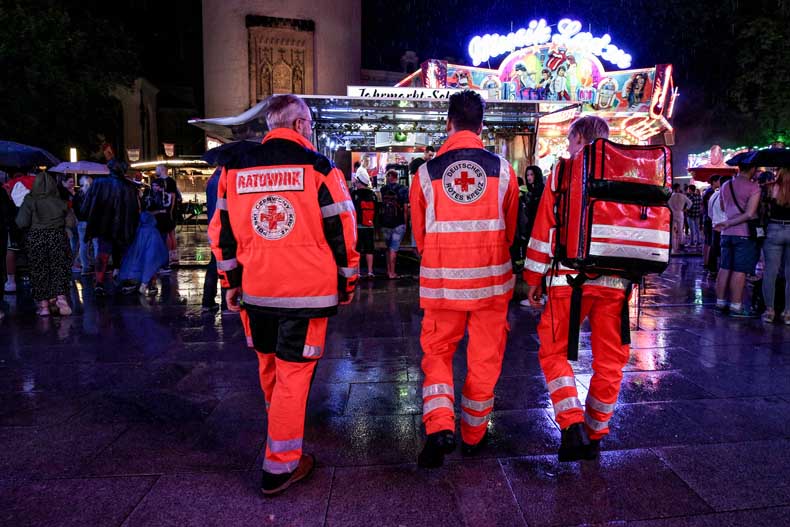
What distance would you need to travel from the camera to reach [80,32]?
18.2 meters

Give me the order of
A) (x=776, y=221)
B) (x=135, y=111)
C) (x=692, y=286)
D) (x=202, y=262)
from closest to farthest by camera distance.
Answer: (x=776, y=221) < (x=692, y=286) < (x=202, y=262) < (x=135, y=111)

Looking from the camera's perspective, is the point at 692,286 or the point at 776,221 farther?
the point at 692,286

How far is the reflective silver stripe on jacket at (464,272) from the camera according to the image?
2.92 metres

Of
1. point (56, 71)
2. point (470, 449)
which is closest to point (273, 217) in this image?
point (470, 449)

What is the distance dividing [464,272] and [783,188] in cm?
511

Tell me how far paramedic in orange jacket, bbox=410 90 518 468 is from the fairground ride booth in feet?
44.2

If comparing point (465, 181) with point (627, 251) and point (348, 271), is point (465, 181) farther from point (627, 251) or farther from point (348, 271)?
point (627, 251)

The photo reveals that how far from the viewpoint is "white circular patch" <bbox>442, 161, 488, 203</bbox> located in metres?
2.93

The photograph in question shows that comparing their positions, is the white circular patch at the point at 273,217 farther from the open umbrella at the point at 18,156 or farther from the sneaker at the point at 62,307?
the open umbrella at the point at 18,156

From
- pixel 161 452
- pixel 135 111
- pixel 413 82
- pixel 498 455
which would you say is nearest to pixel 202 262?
pixel 413 82

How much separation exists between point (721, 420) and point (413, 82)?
575 inches

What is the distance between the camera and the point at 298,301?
2.72m

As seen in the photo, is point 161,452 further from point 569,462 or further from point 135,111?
point 135,111

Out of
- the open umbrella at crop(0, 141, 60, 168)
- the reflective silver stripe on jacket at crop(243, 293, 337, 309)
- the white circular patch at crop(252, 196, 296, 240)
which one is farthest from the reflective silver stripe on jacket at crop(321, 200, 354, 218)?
the open umbrella at crop(0, 141, 60, 168)
